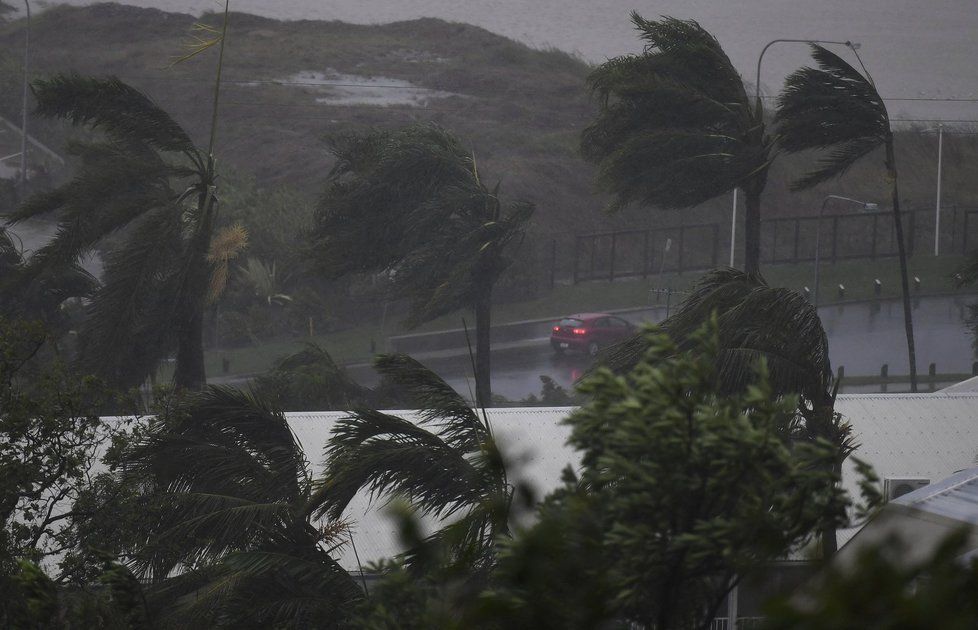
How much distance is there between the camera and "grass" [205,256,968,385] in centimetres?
4222

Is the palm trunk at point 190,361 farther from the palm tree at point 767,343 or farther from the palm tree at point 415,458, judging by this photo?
the palm tree at point 415,458

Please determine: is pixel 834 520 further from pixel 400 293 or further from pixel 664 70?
pixel 400 293

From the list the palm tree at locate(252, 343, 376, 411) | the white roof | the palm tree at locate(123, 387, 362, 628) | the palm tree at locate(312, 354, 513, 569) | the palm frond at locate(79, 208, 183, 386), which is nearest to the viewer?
the palm tree at locate(123, 387, 362, 628)

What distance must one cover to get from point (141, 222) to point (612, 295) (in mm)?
30395

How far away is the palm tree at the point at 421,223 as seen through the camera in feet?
90.8

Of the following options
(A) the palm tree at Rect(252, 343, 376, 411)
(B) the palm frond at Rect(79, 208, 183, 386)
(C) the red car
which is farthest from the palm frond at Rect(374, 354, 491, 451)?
(C) the red car

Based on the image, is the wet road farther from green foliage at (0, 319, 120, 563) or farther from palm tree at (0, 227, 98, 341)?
green foliage at (0, 319, 120, 563)

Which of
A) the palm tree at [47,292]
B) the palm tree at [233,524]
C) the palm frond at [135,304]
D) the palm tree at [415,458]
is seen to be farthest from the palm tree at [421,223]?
the palm tree at [415,458]

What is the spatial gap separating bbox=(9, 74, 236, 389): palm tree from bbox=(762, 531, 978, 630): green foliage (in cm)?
1523

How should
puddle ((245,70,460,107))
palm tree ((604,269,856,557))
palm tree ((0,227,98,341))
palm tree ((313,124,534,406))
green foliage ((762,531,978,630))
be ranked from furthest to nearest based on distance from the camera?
1. puddle ((245,70,460,107))
2. palm tree ((313,124,534,406))
3. palm tree ((0,227,98,341))
4. palm tree ((604,269,856,557))
5. green foliage ((762,531,978,630))

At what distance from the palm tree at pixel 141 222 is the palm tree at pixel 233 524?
6.42 m

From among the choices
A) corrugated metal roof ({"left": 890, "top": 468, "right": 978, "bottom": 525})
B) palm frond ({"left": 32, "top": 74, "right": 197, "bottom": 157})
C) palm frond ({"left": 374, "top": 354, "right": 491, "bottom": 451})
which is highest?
palm frond ({"left": 32, "top": 74, "right": 197, "bottom": 157})

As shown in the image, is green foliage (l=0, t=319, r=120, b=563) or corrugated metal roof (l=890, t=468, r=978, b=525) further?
corrugated metal roof (l=890, t=468, r=978, b=525)

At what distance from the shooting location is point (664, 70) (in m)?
25.9
